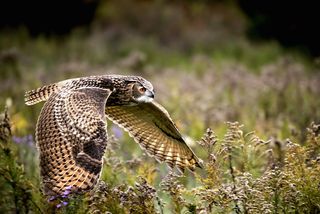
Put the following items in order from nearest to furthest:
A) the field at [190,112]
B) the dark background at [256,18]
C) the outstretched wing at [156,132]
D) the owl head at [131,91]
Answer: the field at [190,112] → the owl head at [131,91] → the outstretched wing at [156,132] → the dark background at [256,18]

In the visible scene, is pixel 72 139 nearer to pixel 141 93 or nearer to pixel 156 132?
pixel 141 93

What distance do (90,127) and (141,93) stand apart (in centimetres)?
94

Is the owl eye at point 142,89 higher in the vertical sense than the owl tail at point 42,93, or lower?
higher

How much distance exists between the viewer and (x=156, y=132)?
5.90 meters

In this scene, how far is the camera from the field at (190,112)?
15.4 ft

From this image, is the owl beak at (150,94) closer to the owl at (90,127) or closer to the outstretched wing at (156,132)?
the owl at (90,127)

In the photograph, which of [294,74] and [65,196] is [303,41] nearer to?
[294,74]

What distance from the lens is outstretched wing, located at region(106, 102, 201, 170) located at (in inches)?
226

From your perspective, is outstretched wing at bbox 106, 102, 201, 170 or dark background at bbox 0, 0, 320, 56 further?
dark background at bbox 0, 0, 320, 56

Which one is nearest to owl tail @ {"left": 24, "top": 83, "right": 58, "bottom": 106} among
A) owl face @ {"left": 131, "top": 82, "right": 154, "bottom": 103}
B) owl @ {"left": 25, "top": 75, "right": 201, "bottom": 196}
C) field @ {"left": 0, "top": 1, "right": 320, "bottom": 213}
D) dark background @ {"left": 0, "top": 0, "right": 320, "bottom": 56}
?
owl @ {"left": 25, "top": 75, "right": 201, "bottom": 196}

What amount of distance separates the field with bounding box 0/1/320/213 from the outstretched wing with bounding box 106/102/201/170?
159 mm

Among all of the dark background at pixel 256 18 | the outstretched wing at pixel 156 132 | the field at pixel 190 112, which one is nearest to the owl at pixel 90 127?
the outstretched wing at pixel 156 132

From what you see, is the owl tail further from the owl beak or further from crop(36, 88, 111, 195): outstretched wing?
the owl beak

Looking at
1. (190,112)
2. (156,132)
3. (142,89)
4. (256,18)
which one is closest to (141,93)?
(142,89)
